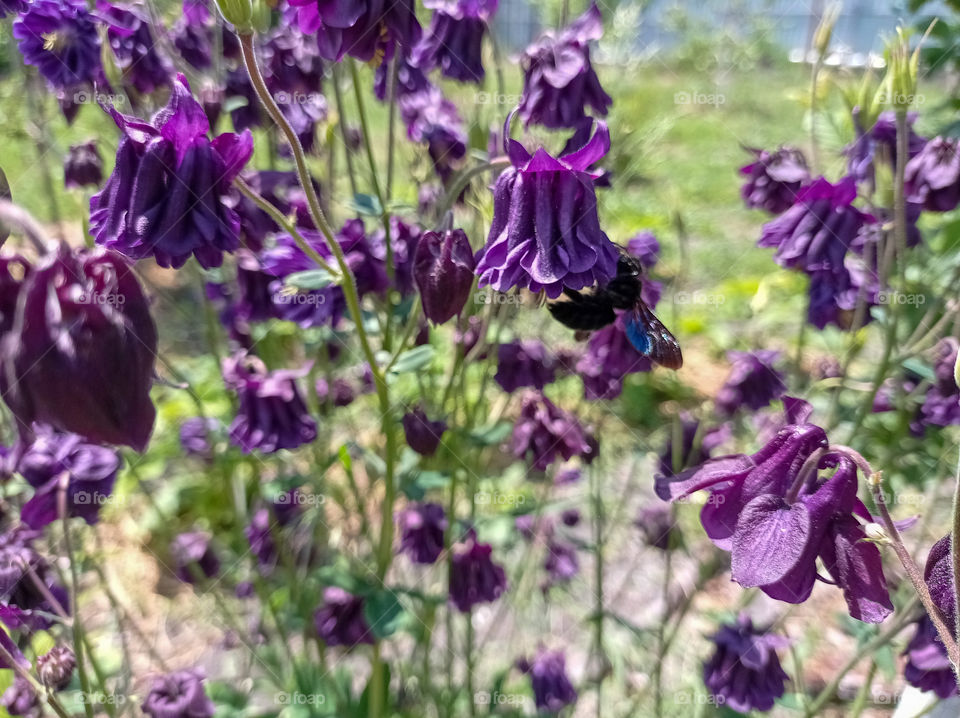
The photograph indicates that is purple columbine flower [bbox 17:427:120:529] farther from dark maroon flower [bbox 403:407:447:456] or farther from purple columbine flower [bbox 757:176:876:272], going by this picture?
purple columbine flower [bbox 757:176:876:272]

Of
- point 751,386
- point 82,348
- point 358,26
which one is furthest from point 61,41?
point 751,386

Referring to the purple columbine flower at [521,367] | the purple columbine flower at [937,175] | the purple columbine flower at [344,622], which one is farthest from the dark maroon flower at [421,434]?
the purple columbine flower at [937,175]

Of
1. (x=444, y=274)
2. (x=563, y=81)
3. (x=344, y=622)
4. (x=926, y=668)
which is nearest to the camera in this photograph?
(x=444, y=274)

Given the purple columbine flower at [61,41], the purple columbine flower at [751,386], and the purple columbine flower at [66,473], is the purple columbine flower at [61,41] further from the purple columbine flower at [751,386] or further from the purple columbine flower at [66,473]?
the purple columbine flower at [751,386]

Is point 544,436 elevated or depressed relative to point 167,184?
depressed

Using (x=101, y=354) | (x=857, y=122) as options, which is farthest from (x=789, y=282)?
(x=101, y=354)

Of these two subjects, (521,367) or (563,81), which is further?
(521,367)

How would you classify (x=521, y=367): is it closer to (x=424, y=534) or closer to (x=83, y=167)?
(x=424, y=534)
